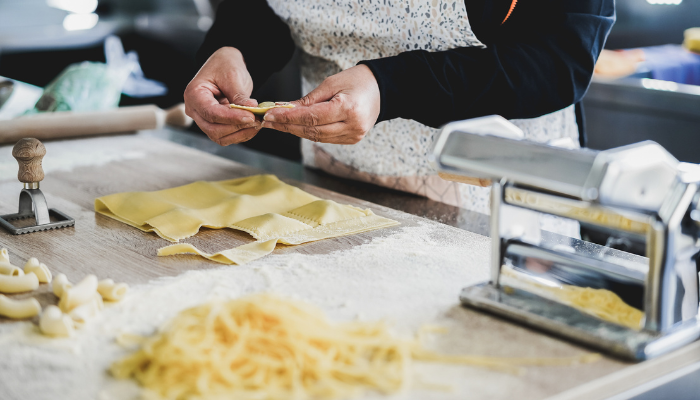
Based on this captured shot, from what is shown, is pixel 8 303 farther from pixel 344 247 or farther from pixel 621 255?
pixel 621 255

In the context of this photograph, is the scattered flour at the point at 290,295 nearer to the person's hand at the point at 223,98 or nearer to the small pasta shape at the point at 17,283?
the small pasta shape at the point at 17,283

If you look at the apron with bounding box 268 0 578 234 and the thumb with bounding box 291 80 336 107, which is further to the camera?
the apron with bounding box 268 0 578 234

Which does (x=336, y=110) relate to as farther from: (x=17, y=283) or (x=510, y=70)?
(x=17, y=283)

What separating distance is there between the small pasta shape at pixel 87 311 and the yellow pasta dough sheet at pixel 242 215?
212mm

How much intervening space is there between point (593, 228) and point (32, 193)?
1.00 meters

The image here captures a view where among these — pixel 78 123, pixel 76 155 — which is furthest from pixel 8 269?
pixel 78 123

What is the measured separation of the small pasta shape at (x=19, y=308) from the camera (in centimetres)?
83

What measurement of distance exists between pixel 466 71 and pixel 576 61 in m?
0.21

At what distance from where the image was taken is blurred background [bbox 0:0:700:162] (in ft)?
7.34

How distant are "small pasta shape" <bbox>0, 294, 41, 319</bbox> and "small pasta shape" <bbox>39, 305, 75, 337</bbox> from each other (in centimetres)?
7

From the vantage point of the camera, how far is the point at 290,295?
0.89 metres

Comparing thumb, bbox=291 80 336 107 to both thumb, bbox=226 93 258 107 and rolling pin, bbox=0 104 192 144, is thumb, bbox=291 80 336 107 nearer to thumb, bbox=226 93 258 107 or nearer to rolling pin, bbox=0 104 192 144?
thumb, bbox=226 93 258 107

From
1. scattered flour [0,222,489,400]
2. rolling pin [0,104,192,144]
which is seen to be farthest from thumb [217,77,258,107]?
rolling pin [0,104,192,144]

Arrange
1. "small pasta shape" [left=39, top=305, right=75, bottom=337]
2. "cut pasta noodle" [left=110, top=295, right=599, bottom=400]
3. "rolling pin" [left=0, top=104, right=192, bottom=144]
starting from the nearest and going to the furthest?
"cut pasta noodle" [left=110, top=295, right=599, bottom=400]
"small pasta shape" [left=39, top=305, right=75, bottom=337]
"rolling pin" [left=0, top=104, right=192, bottom=144]
